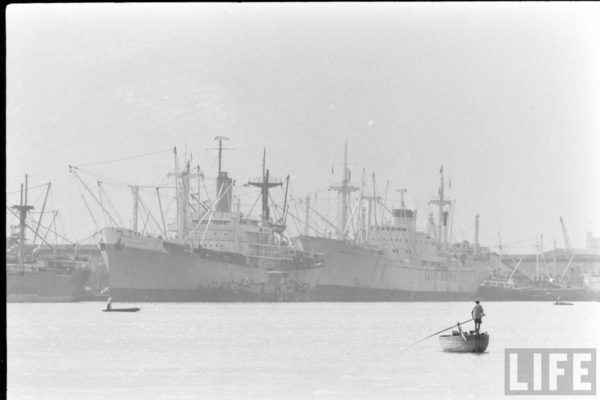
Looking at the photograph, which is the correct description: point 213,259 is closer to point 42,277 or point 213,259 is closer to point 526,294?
point 42,277

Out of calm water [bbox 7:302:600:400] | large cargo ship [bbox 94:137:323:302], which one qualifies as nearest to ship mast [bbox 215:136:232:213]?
large cargo ship [bbox 94:137:323:302]

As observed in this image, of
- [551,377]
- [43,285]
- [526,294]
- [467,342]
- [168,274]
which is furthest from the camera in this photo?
[526,294]

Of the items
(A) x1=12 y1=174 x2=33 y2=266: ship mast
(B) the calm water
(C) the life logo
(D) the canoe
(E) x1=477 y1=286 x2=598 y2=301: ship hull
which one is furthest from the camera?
(E) x1=477 y1=286 x2=598 y2=301: ship hull

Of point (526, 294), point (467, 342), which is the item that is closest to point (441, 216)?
point (526, 294)

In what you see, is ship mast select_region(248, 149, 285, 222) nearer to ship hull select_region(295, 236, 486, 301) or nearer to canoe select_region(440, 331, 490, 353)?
ship hull select_region(295, 236, 486, 301)

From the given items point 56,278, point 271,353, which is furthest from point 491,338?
point 56,278

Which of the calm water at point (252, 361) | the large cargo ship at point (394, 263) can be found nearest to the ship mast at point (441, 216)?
the large cargo ship at point (394, 263)
